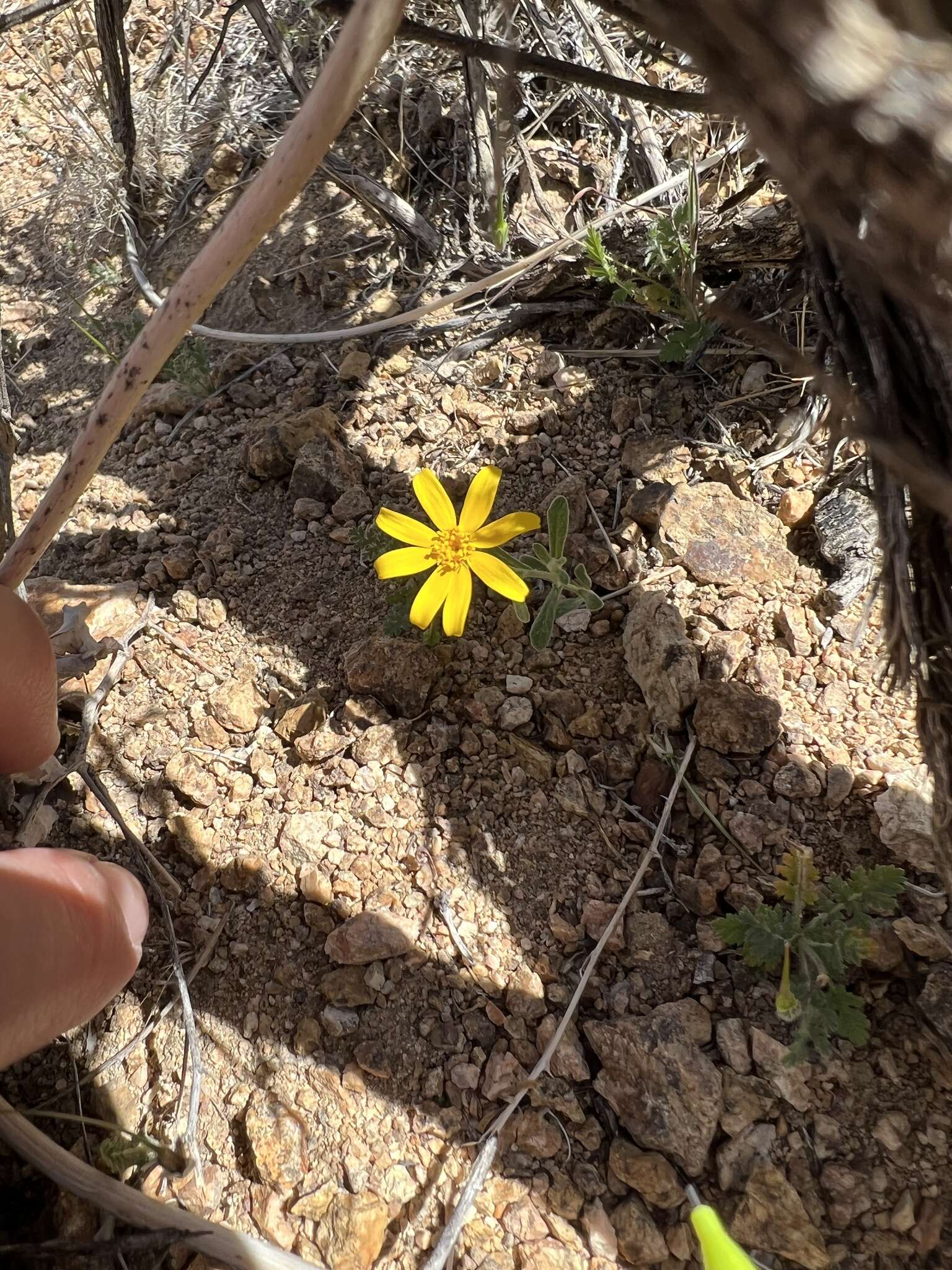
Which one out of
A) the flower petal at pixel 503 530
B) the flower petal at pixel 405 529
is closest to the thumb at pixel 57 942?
the flower petal at pixel 405 529

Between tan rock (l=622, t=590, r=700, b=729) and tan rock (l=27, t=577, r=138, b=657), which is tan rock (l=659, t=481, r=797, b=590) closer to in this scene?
tan rock (l=622, t=590, r=700, b=729)

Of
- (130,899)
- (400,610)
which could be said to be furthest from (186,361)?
(130,899)

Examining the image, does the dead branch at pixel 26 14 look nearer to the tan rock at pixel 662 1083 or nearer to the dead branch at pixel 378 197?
the dead branch at pixel 378 197

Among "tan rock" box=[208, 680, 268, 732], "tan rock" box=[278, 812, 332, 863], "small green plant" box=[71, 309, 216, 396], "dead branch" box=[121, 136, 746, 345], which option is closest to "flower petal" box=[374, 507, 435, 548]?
"dead branch" box=[121, 136, 746, 345]

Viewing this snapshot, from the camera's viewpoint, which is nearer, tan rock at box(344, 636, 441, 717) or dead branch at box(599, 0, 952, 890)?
dead branch at box(599, 0, 952, 890)

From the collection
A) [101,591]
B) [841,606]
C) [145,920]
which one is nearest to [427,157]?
[101,591]

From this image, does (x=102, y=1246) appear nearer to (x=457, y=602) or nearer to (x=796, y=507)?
(x=457, y=602)

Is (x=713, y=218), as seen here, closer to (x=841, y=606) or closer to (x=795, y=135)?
(x=841, y=606)
